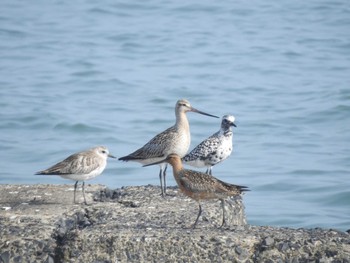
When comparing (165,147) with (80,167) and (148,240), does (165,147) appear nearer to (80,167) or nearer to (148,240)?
(80,167)

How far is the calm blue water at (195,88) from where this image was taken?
1541 centimetres

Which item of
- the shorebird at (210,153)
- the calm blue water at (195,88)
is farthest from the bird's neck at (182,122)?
the calm blue water at (195,88)

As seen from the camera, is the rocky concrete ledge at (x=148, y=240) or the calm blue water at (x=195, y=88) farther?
the calm blue water at (x=195, y=88)

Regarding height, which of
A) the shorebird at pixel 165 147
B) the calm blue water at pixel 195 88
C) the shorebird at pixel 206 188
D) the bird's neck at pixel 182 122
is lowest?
the shorebird at pixel 206 188

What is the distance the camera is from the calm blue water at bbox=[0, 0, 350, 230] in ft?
50.6

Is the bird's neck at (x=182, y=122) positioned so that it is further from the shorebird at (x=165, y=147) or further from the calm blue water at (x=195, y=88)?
the calm blue water at (x=195, y=88)

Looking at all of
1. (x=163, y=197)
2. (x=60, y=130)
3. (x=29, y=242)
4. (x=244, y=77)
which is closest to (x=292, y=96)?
(x=244, y=77)

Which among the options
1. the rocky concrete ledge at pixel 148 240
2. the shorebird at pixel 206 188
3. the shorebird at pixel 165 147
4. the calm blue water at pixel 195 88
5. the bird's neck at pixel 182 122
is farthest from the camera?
the calm blue water at pixel 195 88

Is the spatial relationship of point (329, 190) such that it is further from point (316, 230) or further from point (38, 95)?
point (38, 95)

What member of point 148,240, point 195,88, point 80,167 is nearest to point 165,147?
point 80,167

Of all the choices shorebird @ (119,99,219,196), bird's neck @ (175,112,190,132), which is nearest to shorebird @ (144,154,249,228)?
shorebird @ (119,99,219,196)

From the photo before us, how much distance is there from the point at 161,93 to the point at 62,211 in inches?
525

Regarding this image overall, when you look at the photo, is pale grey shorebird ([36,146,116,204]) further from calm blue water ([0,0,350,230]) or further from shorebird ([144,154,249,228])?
calm blue water ([0,0,350,230])

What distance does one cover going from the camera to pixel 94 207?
28.4 feet
